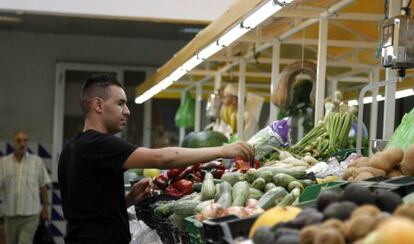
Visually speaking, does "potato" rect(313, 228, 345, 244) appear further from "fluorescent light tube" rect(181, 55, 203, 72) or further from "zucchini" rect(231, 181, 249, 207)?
"fluorescent light tube" rect(181, 55, 203, 72)

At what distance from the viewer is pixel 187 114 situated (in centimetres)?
1319

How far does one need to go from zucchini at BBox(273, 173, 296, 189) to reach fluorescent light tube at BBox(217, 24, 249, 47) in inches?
66.4

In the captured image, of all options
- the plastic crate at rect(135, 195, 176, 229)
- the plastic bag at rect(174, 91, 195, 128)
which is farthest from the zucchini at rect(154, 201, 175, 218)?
the plastic bag at rect(174, 91, 195, 128)

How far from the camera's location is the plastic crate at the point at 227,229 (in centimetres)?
278

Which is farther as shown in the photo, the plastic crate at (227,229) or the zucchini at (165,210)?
the zucchini at (165,210)

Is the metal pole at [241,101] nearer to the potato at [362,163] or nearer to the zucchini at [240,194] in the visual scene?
the zucchini at [240,194]

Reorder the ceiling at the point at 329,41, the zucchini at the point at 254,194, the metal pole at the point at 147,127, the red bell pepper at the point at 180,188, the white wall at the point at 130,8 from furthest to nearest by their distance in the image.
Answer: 1. the metal pole at the point at 147,127
2. the white wall at the point at 130,8
3. the ceiling at the point at 329,41
4. the red bell pepper at the point at 180,188
5. the zucchini at the point at 254,194

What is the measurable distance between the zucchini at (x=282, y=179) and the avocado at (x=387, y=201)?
1.77m

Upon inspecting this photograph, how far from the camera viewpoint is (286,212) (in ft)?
8.98

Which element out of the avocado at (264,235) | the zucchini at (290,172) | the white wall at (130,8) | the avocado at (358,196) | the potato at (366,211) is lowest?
the avocado at (264,235)

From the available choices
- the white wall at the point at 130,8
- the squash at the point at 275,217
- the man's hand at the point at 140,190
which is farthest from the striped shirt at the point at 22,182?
the squash at the point at 275,217

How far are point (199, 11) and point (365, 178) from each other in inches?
298

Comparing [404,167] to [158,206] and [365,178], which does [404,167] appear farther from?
[158,206]

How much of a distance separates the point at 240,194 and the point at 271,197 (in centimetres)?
16
